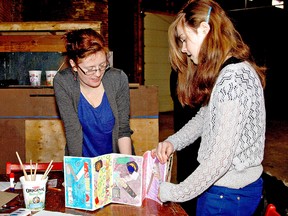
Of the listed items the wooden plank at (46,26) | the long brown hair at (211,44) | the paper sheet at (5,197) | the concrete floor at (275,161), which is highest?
the wooden plank at (46,26)

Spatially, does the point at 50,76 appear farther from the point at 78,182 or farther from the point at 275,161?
the point at 275,161

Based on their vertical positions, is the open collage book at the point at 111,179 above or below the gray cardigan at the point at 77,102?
below

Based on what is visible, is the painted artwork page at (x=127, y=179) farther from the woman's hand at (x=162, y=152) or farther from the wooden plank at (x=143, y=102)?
the wooden plank at (x=143, y=102)

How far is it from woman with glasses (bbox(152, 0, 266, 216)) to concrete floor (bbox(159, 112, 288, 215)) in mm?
336

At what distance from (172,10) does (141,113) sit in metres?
7.46

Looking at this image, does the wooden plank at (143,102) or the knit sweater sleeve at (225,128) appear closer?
the knit sweater sleeve at (225,128)

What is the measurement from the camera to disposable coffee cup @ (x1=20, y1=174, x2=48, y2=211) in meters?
1.51

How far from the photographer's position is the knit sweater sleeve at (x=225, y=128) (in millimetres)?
1257

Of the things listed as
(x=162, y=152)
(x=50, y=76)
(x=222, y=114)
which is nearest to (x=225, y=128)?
(x=222, y=114)

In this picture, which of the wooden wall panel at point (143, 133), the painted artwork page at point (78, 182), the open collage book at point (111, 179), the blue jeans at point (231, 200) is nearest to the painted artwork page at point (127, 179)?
the open collage book at point (111, 179)

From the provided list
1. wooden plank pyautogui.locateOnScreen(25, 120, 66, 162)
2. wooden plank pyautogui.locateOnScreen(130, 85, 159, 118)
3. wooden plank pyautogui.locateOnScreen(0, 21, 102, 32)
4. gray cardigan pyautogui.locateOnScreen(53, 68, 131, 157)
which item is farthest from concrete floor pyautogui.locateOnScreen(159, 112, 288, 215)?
wooden plank pyautogui.locateOnScreen(0, 21, 102, 32)

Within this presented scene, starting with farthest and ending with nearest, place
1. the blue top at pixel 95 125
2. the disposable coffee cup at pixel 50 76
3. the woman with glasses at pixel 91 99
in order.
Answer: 1. the disposable coffee cup at pixel 50 76
2. the blue top at pixel 95 125
3. the woman with glasses at pixel 91 99

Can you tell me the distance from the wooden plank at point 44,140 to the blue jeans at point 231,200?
2.58 meters

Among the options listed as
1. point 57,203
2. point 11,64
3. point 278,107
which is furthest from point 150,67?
point 57,203
